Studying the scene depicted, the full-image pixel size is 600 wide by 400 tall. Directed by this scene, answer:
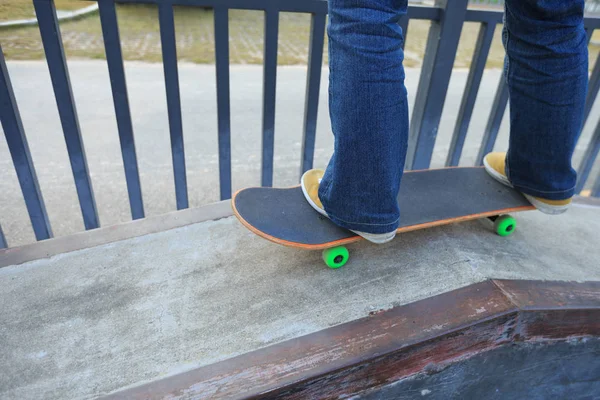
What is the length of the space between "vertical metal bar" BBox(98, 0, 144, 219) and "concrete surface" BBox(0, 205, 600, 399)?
9.5 inches

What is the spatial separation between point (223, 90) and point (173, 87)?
0.59ft

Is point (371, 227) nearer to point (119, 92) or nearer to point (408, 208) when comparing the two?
point (408, 208)

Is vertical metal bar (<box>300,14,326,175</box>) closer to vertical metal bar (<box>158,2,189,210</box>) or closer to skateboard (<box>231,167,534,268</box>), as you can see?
skateboard (<box>231,167,534,268</box>)

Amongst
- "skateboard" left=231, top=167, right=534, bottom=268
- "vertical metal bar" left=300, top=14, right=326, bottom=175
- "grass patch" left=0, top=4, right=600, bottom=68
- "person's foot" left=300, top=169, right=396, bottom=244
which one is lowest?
"grass patch" left=0, top=4, right=600, bottom=68

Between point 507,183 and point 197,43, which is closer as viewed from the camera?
point 507,183

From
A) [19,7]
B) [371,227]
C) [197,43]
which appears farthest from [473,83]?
[197,43]

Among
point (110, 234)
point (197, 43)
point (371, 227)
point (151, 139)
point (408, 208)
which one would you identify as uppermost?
point (371, 227)

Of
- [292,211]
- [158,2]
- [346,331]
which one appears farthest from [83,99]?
[346,331]

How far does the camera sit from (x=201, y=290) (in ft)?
4.19

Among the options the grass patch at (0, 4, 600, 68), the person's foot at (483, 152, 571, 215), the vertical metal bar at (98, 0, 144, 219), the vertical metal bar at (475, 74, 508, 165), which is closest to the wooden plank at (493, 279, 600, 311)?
the person's foot at (483, 152, 571, 215)

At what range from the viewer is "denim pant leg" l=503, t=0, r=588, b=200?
4.09 feet

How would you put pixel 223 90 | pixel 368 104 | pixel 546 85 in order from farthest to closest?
pixel 223 90
pixel 546 85
pixel 368 104

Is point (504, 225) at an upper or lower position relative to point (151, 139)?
upper

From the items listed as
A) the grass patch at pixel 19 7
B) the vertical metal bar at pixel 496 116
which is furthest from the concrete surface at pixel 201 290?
the grass patch at pixel 19 7
